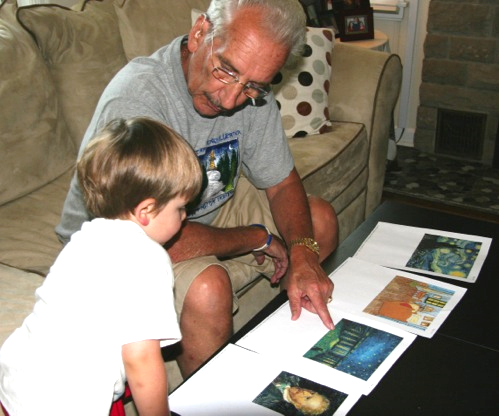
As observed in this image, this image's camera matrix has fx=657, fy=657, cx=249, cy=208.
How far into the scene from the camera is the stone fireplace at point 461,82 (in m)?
3.19

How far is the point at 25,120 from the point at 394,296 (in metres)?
1.09

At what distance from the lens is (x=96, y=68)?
77.4 inches

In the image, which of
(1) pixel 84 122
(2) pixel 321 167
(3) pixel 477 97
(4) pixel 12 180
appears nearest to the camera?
(4) pixel 12 180

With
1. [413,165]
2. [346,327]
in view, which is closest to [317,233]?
[346,327]

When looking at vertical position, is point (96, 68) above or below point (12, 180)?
above

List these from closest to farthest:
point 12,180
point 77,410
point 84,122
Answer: point 77,410, point 12,180, point 84,122

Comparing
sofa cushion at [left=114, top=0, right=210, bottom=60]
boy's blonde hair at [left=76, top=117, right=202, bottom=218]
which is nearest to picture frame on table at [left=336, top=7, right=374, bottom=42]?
sofa cushion at [left=114, top=0, right=210, bottom=60]

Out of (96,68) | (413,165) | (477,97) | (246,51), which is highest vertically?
(246,51)

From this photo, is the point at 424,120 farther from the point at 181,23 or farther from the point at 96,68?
the point at 96,68

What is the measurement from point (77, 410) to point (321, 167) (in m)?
1.39

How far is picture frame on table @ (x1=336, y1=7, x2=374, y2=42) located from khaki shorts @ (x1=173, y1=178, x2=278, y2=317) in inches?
64.1

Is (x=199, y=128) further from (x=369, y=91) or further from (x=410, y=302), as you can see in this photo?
(x=369, y=91)

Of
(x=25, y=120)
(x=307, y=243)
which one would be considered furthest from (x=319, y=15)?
(x=307, y=243)

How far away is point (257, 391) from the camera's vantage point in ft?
3.44
